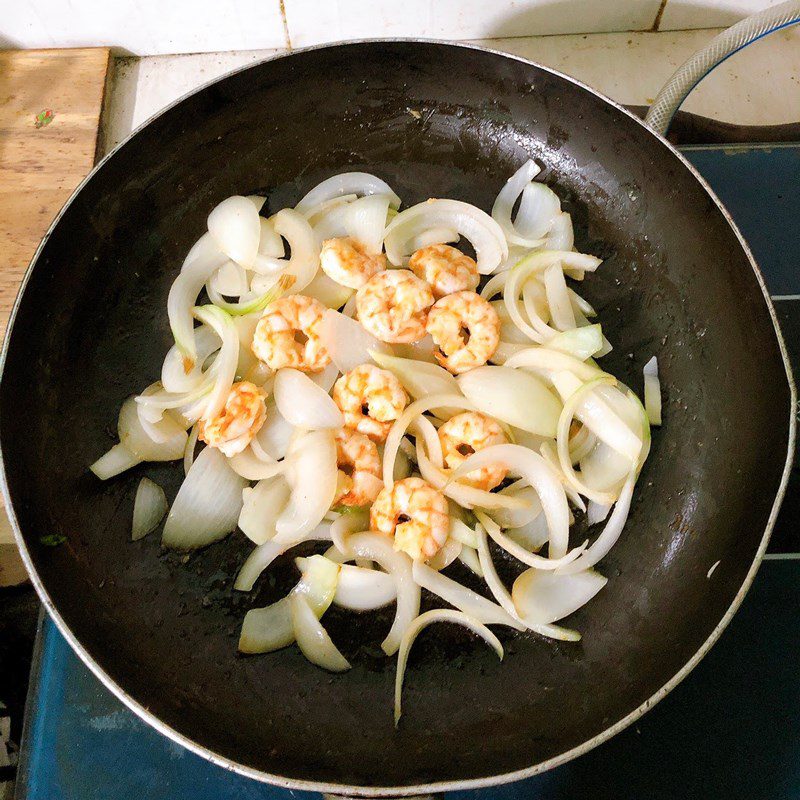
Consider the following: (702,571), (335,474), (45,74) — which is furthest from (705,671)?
(45,74)

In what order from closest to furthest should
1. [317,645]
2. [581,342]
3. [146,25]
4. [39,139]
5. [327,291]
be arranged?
[317,645], [581,342], [327,291], [39,139], [146,25]

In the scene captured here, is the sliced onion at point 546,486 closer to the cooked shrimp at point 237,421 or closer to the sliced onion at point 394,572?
the sliced onion at point 394,572

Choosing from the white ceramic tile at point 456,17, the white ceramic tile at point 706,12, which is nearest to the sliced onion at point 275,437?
the white ceramic tile at point 456,17

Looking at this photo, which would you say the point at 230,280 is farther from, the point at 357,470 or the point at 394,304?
the point at 357,470

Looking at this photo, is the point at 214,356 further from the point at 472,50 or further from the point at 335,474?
the point at 472,50

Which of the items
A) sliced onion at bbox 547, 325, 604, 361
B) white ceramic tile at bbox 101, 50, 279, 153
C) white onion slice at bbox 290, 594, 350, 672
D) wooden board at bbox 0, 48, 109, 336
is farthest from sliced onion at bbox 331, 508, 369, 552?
white ceramic tile at bbox 101, 50, 279, 153

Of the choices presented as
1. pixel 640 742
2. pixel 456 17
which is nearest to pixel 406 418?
pixel 640 742
